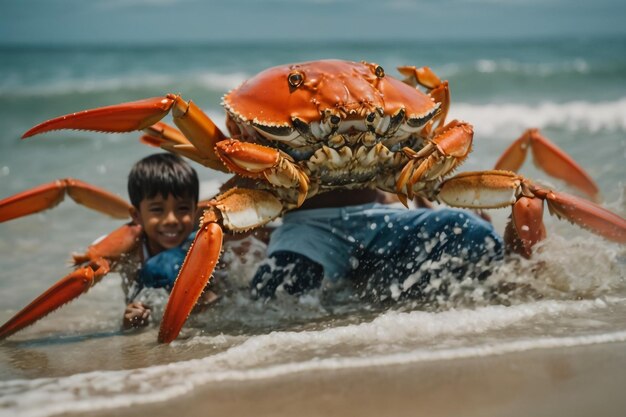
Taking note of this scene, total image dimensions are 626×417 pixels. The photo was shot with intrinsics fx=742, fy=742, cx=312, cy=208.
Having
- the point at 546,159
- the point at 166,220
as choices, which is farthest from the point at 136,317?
the point at 546,159

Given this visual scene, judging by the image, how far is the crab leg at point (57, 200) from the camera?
366 cm

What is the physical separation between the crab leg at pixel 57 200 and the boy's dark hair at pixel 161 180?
0.68ft

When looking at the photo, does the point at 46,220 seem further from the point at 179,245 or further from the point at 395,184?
the point at 395,184

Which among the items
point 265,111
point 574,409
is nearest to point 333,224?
point 265,111

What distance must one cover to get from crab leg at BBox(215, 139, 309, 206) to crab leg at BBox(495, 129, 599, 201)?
1.73 metres

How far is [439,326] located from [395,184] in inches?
24.3

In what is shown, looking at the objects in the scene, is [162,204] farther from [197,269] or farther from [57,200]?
[197,269]

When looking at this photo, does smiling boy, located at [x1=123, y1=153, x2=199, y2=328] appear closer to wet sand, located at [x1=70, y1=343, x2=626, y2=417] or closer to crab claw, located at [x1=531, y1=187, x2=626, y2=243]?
wet sand, located at [x1=70, y1=343, x2=626, y2=417]

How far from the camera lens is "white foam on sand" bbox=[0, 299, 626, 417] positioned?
253 centimetres

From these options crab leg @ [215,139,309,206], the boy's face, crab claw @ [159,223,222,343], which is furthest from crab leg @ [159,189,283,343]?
the boy's face

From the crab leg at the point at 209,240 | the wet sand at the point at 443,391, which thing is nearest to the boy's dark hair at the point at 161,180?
the crab leg at the point at 209,240

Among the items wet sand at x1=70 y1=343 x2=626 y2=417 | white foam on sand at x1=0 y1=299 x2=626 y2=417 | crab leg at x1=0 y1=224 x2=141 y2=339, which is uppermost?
crab leg at x1=0 y1=224 x2=141 y2=339

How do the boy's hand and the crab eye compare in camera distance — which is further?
the boy's hand

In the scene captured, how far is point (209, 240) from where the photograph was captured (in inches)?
112
